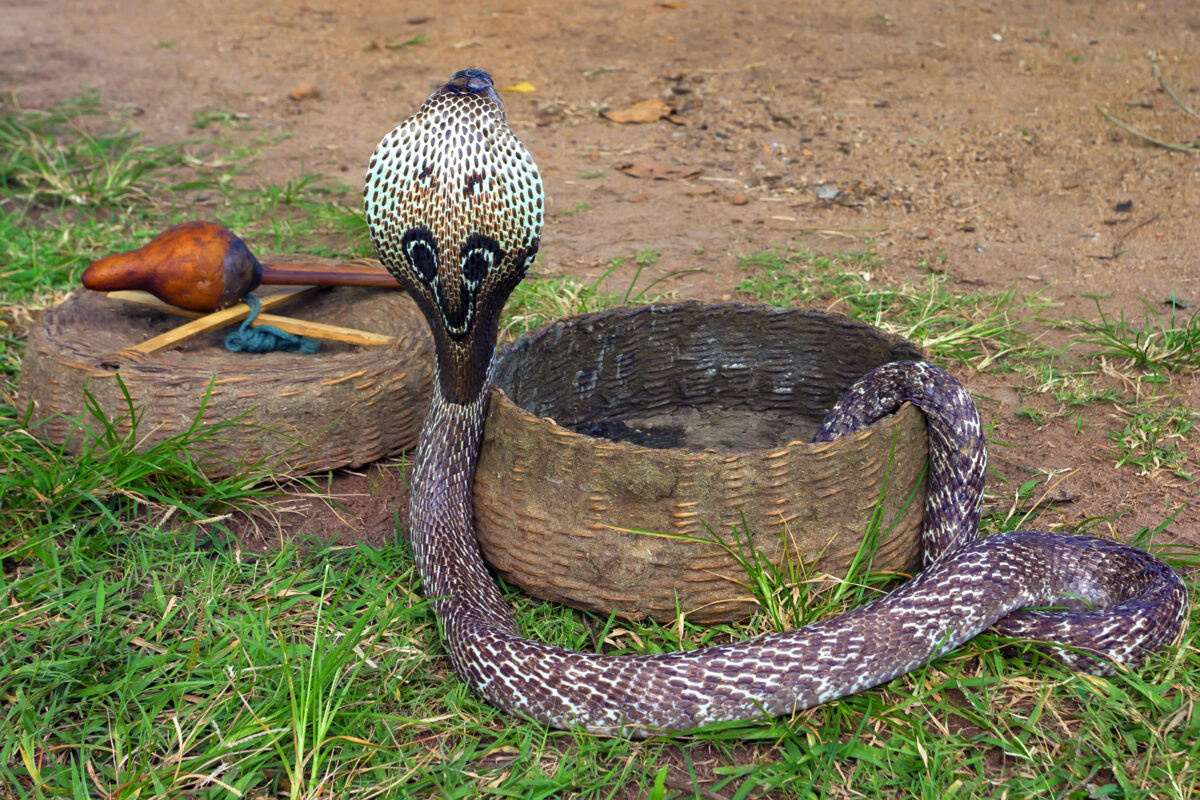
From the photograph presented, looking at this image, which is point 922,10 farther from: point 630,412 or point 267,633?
point 267,633

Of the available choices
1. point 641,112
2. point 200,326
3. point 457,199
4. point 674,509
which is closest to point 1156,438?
point 674,509

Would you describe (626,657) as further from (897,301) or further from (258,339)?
(897,301)

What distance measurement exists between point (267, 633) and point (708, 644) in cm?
98

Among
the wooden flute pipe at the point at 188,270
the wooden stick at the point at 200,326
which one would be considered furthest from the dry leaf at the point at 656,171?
the wooden flute pipe at the point at 188,270

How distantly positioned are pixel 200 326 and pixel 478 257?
1347 millimetres

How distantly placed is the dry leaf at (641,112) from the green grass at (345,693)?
11.8 ft

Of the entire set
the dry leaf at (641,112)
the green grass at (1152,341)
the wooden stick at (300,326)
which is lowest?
the green grass at (1152,341)

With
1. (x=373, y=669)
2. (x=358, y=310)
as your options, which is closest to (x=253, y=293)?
(x=358, y=310)

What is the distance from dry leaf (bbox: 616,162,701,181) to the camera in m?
5.36

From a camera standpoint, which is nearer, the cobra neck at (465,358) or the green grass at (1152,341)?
the cobra neck at (465,358)

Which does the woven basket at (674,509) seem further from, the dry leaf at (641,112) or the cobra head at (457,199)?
the dry leaf at (641,112)

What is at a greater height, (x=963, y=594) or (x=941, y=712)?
(x=963, y=594)

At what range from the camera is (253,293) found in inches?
142

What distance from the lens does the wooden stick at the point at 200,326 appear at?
10.4ft
